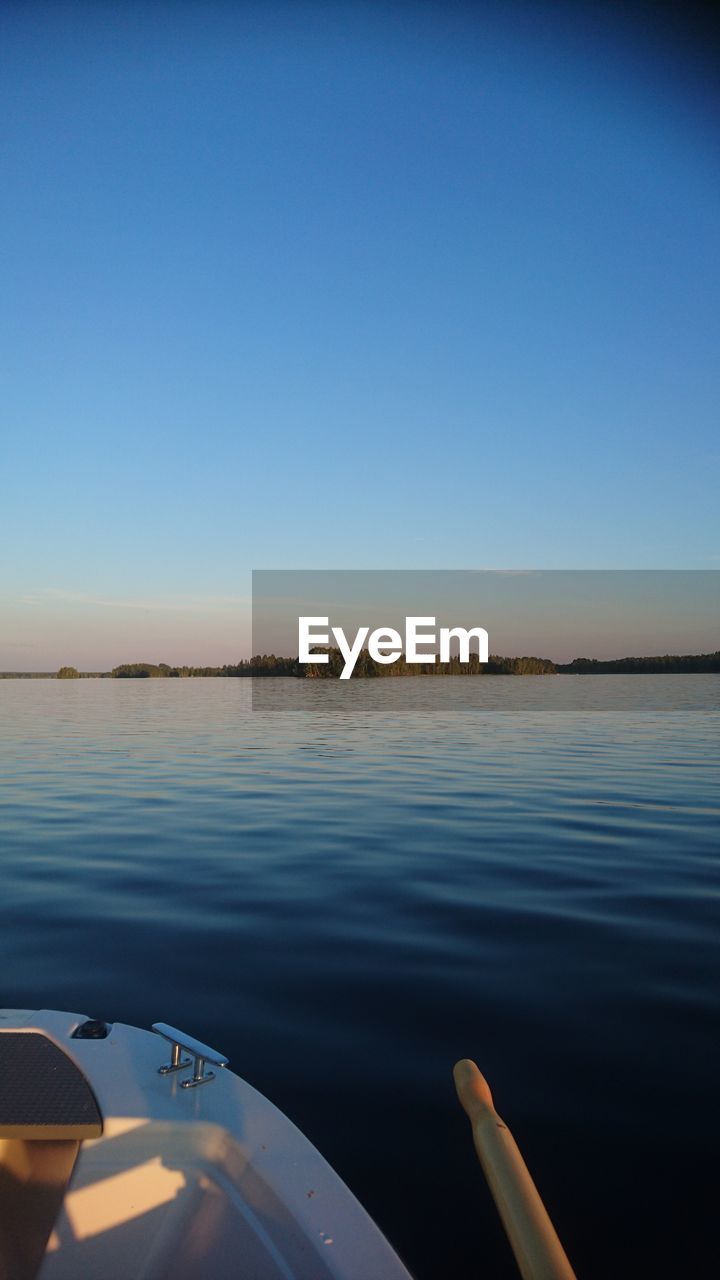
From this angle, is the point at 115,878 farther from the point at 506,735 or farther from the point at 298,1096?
the point at 506,735

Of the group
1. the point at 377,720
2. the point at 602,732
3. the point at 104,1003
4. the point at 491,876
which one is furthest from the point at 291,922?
the point at 377,720

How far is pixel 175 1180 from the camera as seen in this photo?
2885mm

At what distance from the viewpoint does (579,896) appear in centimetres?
793

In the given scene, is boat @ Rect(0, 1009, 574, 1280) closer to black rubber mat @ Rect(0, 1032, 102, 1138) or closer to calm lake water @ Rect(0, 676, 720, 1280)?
black rubber mat @ Rect(0, 1032, 102, 1138)

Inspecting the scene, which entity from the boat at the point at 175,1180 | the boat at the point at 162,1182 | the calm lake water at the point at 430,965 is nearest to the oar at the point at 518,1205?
the boat at the point at 175,1180

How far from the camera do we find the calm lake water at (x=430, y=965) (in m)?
3.57

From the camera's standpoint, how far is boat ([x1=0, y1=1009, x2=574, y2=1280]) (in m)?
2.48

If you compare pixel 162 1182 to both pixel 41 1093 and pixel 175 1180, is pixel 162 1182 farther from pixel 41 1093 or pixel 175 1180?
pixel 41 1093

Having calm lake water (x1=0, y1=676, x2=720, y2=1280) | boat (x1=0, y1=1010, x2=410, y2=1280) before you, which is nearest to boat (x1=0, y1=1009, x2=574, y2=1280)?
boat (x1=0, y1=1010, x2=410, y2=1280)

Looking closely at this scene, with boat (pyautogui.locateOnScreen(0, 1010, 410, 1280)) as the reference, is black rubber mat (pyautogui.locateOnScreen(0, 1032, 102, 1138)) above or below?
above

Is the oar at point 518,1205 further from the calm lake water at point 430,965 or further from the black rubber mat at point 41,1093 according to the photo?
the black rubber mat at point 41,1093

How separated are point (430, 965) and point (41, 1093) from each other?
3.57 metres

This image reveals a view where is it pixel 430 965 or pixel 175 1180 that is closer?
pixel 175 1180

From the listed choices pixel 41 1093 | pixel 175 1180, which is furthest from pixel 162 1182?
pixel 41 1093
